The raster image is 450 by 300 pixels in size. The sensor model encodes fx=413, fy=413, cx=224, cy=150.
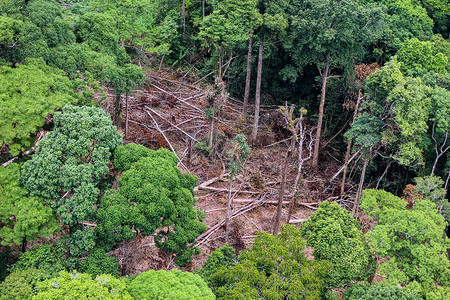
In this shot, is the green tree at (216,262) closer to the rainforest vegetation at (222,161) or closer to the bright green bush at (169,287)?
the rainforest vegetation at (222,161)

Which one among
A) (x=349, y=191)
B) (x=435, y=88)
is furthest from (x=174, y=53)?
(x=435, y=88)

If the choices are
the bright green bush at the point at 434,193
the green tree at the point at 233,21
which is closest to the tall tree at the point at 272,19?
the green tree at the point at 233,21

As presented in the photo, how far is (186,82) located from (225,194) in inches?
458

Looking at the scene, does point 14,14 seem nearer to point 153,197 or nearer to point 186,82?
point 153,197

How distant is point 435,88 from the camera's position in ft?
64.6

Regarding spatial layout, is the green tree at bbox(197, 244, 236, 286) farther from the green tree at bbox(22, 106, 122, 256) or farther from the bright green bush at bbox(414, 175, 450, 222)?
the bright green bush at bbox(414, 175, 450, 222)

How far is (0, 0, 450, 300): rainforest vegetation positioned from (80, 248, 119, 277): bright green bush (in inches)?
2.9

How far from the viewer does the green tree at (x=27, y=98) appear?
43.7ft

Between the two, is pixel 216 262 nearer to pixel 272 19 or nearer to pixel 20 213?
pixel 20 213

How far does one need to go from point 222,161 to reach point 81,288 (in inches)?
518

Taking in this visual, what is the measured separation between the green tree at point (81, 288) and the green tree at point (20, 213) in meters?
1.82

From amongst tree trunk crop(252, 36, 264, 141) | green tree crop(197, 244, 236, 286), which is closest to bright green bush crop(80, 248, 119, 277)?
green tree crop(197, 244, 236, 286)

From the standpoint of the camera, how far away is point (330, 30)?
2242cm

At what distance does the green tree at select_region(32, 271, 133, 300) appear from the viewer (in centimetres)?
1109
